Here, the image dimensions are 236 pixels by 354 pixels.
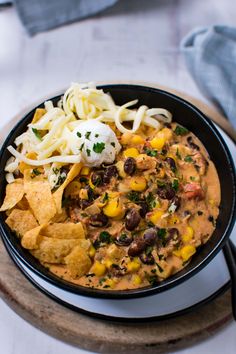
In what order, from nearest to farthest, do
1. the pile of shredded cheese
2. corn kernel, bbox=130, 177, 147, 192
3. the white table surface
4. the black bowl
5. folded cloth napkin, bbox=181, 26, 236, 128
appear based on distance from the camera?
the black bowl → corn kernel, bbox=130, 177, 147, 192 → the pile of shredded cheese → folded cloth napkin, bbox=181, 26, 236, 128 → the white table surface

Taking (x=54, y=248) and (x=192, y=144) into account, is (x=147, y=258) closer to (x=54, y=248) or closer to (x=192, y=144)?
(x=54, y=248)

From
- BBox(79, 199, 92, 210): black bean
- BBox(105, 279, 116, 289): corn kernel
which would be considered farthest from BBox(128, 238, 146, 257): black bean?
BBox(79, 199, 92, 210): black bean

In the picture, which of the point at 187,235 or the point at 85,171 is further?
the point at 85,171

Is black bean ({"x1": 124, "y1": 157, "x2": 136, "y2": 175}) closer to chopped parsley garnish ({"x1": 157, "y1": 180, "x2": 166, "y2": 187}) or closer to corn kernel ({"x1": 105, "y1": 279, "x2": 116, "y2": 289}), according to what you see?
chopped parsley garnish ({"x1": 157, "y1": 180, "x2": 166, "y2": 187})

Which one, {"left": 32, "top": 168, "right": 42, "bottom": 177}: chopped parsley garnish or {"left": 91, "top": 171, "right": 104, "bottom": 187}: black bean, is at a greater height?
{"left": 32, "top": 168, "right": 42, "bottom": 177}: chopped parsley garnish

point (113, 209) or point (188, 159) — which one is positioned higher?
point (113, 209)

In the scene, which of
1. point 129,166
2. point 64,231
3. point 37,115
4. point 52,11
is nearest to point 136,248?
point 64,231

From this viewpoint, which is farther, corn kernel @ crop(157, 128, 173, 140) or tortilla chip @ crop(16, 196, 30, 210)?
corn kernel @ crop(157, 128, 173, 140)

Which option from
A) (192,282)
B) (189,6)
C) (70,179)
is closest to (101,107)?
(70,179)

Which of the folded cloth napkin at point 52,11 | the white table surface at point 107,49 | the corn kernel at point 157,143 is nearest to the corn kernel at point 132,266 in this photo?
the corn kernel at point 157,143
